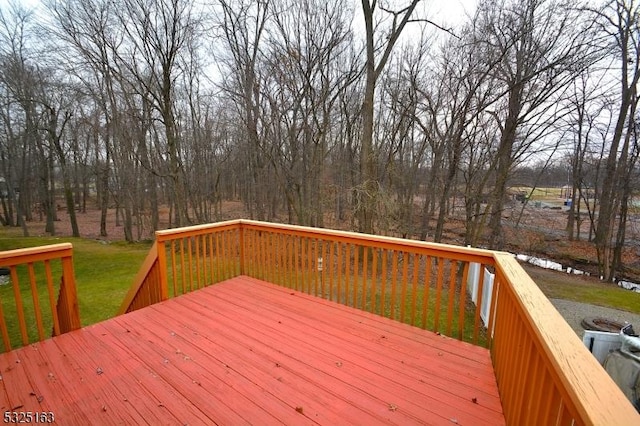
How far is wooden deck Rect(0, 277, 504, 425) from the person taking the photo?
5.94 ft

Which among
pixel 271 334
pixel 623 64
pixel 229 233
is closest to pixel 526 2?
pixel 623 64

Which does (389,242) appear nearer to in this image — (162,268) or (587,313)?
(162,268)

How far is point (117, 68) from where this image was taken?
9.82m

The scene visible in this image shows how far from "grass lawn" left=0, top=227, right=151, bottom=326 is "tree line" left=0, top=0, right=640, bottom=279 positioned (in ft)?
7.72

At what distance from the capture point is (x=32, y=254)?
2.39 metres

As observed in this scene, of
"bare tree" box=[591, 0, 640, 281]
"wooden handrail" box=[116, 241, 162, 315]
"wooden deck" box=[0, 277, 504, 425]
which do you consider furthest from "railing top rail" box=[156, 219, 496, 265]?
"bare tree" box=[591, 0, 640, 281]

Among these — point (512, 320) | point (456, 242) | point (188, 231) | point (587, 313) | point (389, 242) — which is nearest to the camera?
point (512, 320)

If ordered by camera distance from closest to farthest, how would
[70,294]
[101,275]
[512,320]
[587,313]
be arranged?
[512,320]
[70,294]
[587,313]
[101,275]

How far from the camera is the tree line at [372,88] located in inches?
279

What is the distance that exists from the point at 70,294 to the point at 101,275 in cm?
640

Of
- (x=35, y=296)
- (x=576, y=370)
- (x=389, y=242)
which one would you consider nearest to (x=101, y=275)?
(x=35, y=296)

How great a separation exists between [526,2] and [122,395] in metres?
9.56

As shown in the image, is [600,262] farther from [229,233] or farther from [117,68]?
[117,68]

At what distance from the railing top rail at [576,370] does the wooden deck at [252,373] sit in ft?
2.98
